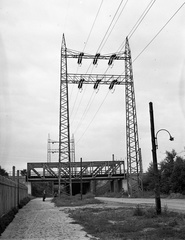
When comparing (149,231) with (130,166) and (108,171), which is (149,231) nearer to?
(130,166)

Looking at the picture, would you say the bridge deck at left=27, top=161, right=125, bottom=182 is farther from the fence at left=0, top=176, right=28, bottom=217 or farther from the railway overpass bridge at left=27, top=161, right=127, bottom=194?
the fence at left=0, top=176, right=28, bottom=217

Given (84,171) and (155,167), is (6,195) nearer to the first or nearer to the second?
(155,167)

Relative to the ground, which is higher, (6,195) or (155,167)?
(155,167)

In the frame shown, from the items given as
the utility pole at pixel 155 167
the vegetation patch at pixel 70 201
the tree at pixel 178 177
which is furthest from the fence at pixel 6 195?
the tree at pixel 178 177

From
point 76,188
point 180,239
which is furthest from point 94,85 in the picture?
point 76,188

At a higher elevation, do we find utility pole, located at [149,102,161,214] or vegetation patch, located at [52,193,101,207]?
utility pole, located at [149,102,161,214]

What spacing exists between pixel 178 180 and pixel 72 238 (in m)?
45.7

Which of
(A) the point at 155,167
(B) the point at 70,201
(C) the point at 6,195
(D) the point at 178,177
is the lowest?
(B) the point at 70,201

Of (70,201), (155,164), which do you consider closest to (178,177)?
Result: (70,201)

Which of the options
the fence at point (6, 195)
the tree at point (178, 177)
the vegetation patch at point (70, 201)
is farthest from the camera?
the tree at point (178, 177)

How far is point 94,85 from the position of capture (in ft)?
127

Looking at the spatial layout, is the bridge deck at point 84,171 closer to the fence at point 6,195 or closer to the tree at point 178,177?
the tree at point 178,177

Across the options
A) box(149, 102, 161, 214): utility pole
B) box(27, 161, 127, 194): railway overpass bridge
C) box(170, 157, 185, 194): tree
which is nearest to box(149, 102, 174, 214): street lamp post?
box(149, 102, 161, 214): utility pole

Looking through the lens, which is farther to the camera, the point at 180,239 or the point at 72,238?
the point at 72,238
